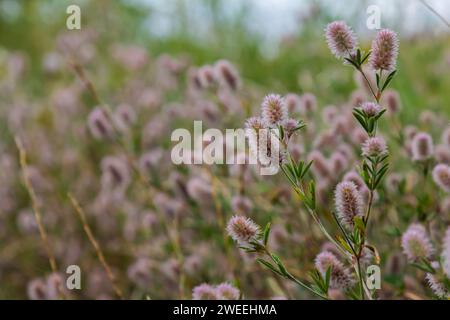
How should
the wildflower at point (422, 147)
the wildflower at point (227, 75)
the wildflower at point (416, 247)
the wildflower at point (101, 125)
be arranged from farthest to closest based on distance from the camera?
the wildflower at point (101, 125), the wildflower at point (227, 75), the wildflower at point (422, 147), the wildflower at point (416, 247)

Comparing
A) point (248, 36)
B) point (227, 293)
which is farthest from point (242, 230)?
point (248, 36)

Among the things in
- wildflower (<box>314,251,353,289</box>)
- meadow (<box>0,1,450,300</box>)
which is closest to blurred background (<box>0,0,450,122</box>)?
meadow (<box>0,1,450,300</box>)

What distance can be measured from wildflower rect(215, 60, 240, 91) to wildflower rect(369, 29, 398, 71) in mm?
551

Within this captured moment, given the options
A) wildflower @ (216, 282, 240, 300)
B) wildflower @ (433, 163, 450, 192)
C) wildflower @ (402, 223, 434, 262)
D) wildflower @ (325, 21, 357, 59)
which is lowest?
wildflower @ (216, 282, 240, 300)

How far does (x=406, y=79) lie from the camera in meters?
2.41

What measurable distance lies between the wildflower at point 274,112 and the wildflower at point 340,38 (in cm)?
10

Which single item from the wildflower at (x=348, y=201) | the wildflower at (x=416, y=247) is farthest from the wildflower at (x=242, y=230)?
the wildflower at (x=416, y=247)

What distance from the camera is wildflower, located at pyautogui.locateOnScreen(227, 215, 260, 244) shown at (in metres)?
0.87

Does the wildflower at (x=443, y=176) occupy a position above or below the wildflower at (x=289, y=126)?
below

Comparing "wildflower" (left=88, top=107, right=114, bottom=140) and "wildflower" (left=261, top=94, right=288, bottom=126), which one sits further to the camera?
"wildflower" (left=88, top=107, right=114, bottom=140)

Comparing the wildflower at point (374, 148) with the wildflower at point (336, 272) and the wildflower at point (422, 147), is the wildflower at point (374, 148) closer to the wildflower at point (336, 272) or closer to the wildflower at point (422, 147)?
the wildflower at point (336, 272)

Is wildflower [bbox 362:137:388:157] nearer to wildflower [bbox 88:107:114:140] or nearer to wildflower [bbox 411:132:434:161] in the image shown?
wildflower [bbox 411:132:434:161]

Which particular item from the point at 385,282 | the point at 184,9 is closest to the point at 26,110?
the point at 184,9

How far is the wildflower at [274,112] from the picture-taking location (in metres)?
0.87
